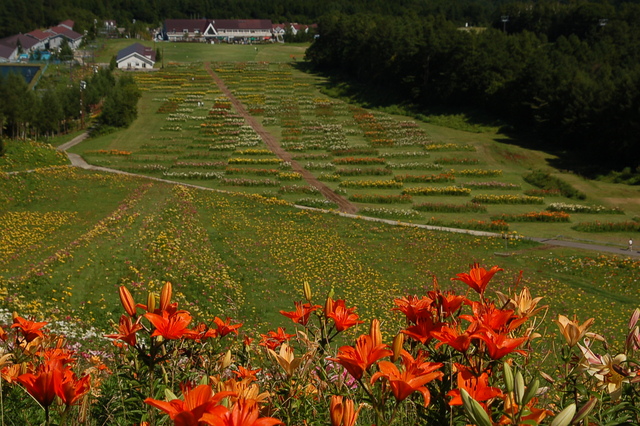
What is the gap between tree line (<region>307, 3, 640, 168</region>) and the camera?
134 ft

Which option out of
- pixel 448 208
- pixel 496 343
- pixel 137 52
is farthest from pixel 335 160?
pixel 137 52

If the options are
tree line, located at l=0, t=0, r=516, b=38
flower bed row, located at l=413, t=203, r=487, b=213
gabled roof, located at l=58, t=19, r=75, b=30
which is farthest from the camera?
tree line, located at l=0, t=0, r=516, b=38

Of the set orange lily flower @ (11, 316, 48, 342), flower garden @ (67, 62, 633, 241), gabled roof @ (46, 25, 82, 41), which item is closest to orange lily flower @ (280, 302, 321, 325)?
orange lily flower @ (11, 316, 48, 342)

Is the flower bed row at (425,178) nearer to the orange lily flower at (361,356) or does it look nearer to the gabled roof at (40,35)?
the orange lily flower at (361,356)

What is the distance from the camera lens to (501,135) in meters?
49.0

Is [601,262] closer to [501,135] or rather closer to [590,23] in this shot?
[501,135]

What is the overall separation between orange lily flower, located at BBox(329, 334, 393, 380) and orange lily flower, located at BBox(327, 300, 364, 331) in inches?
18.6

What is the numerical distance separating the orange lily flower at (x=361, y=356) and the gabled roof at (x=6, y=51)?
359ft

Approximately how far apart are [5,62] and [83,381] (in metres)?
106

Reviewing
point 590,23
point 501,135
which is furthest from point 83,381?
point 590,23

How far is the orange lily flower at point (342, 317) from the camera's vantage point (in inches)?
112

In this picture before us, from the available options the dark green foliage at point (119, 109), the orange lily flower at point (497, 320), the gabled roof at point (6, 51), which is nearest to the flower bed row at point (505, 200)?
the orange lily flower at point (497, 320)

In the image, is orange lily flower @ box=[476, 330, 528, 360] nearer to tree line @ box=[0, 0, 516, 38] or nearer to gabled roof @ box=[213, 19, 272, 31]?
tree line @ box=[0, 0, 516, 38]

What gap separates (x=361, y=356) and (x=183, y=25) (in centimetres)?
13381
